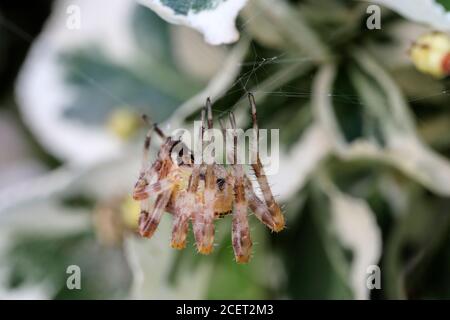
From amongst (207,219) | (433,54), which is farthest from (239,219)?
(433,54)

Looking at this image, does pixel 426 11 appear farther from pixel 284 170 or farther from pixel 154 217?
pixel 154 217

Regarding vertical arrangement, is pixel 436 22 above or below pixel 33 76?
below

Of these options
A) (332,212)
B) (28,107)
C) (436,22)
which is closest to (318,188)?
(332,212)

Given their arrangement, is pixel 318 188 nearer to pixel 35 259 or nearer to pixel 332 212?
pixel 332 212

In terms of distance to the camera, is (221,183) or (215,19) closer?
(215,19)

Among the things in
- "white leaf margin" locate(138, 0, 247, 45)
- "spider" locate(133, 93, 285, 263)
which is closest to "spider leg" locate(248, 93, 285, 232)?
"spider" locate(133, 93, 285, 263)

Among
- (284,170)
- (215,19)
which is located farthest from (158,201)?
(215,19)
